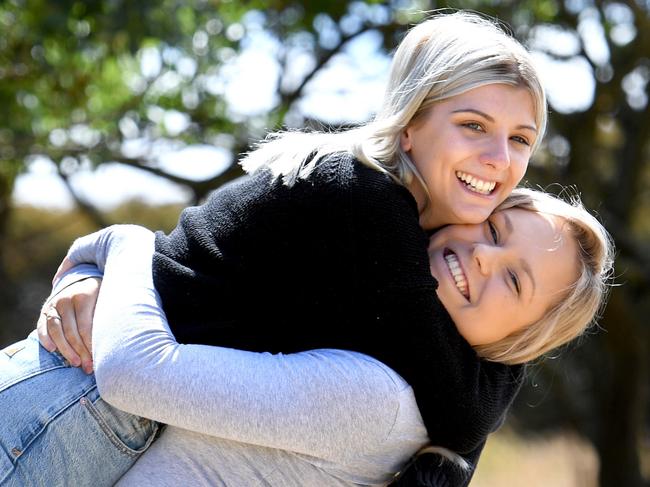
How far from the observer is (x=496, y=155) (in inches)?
86.0

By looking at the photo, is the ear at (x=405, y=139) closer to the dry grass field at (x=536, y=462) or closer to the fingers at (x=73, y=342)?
the fingers at (x=73, y=342)

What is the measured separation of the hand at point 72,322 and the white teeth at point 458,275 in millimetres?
875

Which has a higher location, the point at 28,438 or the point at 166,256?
the point at 166,256

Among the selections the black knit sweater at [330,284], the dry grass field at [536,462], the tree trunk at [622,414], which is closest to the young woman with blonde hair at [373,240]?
the black knit sweater at [330,284]

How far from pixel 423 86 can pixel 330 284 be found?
1.83 feet

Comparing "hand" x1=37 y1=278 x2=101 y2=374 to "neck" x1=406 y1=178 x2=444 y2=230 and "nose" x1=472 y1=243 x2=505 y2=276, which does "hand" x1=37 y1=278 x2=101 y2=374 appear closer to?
"neck" x1=406 y1=178 x2=444 y2=230

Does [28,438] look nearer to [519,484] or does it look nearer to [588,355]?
[519,484]

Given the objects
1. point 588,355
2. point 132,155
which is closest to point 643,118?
point 588,355

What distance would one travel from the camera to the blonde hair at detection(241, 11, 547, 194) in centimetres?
216

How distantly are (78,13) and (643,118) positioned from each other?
16.3ft

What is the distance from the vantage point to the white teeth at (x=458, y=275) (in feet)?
7.06

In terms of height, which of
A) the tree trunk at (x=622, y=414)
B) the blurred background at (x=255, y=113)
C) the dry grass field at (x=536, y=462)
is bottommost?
the dry grass field at (x=536, y=462)

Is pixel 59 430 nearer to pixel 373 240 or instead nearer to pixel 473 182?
pixel 373 240

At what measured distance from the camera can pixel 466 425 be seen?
2.07 metres
